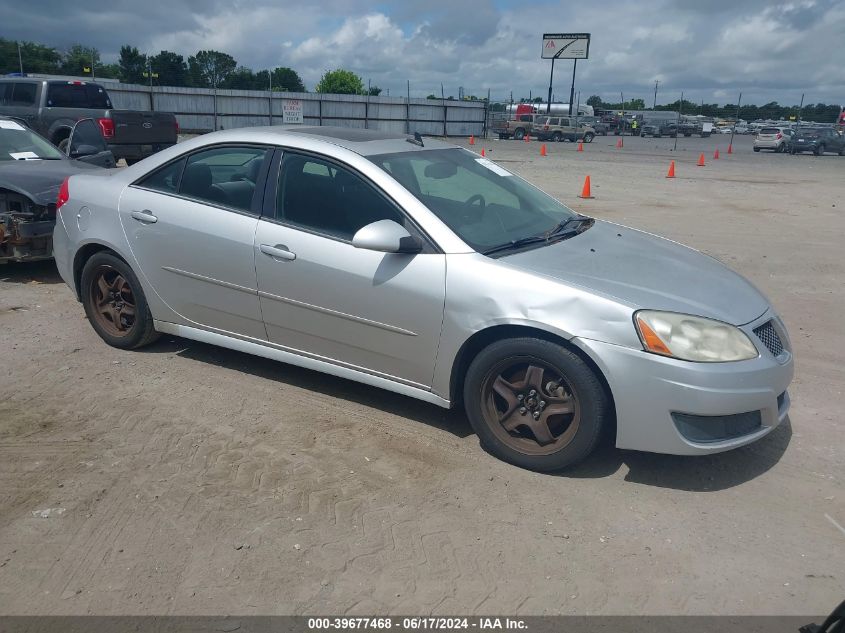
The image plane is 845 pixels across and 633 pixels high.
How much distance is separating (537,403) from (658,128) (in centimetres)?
6009

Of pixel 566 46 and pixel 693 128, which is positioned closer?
pixel 693 128

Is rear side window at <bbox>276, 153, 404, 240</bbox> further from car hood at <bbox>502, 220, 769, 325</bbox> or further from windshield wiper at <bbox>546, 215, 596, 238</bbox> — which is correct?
windshield wiper at <bbox>546, 215, 596, 238</bbox>

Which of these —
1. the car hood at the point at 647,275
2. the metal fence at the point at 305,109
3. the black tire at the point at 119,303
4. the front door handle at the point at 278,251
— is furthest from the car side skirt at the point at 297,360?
the metal fence at the point at 305,109

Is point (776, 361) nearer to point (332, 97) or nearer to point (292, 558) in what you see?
point (292, 558)

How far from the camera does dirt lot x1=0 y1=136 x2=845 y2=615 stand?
9.56 ft

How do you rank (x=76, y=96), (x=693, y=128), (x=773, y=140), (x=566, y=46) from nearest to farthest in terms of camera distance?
(x=76, y=96) → (x=773, y=140) → (x=693, y=128) → (x=566, y=46)

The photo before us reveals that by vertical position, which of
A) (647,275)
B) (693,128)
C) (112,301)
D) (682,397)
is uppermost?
(693,128)

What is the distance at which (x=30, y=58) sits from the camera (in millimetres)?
78812

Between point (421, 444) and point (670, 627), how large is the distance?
5.69 ft

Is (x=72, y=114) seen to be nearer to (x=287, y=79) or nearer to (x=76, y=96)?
(x=76, y=96)

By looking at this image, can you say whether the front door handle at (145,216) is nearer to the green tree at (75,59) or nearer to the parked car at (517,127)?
the parked car at (517,127)

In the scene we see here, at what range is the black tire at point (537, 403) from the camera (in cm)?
360

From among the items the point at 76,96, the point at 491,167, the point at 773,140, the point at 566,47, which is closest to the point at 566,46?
the point at 566,47

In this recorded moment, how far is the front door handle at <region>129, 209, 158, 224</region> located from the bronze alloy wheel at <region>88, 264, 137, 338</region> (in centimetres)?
49
